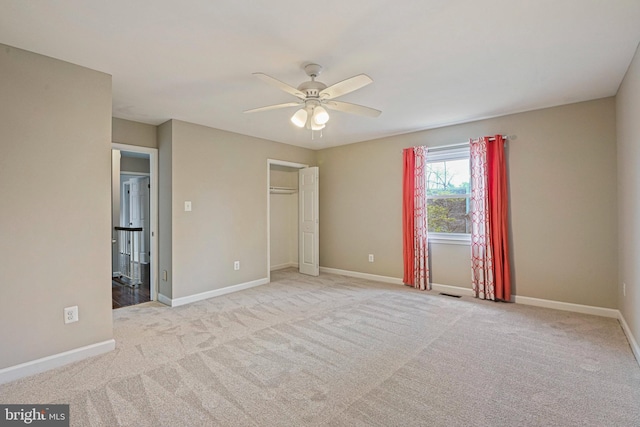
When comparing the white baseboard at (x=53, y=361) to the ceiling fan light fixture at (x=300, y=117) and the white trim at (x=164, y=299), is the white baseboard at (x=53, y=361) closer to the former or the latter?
the white trim at (x=164, y=299)

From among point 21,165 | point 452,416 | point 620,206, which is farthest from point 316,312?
point 620,206

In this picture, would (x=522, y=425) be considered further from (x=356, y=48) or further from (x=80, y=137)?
(x=80, y=137)

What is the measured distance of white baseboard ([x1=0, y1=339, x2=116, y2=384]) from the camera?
2275 mm

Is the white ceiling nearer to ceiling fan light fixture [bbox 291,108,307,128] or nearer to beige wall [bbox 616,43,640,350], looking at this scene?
beige wall [bbox 616,43,640,350]

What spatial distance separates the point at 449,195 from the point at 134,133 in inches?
180

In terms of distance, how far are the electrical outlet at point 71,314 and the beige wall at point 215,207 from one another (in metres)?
1.44

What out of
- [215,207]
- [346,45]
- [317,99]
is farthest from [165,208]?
[346,45]

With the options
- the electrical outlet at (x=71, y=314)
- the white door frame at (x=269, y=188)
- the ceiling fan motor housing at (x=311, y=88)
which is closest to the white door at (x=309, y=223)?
the white door frame at (x=269, y=188)

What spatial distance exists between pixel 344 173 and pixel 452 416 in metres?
4.46

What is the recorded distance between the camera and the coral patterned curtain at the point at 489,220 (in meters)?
4.02

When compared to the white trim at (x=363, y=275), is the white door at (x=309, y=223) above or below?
above

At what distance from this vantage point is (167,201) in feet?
13.5

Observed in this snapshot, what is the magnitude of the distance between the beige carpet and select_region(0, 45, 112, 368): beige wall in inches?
14.3

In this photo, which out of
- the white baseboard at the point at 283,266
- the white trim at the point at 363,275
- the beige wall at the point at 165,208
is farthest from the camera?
the white baseboard at the point at 283,266
